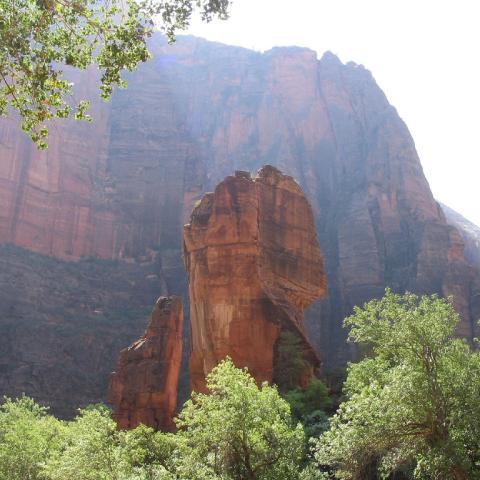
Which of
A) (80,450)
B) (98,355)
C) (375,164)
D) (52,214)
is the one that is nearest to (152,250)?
(52,214)

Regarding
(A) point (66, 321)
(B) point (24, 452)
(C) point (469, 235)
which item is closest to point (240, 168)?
(C) point (469, 235)

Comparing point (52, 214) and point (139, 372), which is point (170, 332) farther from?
point (52, 214)

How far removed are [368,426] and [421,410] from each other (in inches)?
55.0

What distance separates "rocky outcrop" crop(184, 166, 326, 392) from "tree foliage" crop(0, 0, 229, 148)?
78.7 feet

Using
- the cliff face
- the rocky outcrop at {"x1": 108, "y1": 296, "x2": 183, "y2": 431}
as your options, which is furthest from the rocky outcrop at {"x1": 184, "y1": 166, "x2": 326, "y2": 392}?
the cliff face

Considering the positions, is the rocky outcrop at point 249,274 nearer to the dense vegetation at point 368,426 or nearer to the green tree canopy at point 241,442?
the dense vegetation at point 368,426

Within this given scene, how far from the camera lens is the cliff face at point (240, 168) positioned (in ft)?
258

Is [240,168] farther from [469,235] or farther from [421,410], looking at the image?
[421,410]

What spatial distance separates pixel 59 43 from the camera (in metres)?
11.5

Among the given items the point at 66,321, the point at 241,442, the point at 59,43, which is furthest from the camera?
the point at 66,321

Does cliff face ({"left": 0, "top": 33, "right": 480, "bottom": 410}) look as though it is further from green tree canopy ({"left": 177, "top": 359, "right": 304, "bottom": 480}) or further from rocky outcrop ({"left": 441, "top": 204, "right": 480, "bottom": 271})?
green tree canopy ({"left": 177, "top": 359, "right": 304, "bottom": 480})

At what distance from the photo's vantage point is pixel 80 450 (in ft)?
70.0

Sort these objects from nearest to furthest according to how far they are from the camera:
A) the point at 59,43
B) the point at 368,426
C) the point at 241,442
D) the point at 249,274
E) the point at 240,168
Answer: the point at 59,43, the point at 368,426, the point at 241,442, the point at 249,274, the point at 240,168

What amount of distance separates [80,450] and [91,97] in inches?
3372
